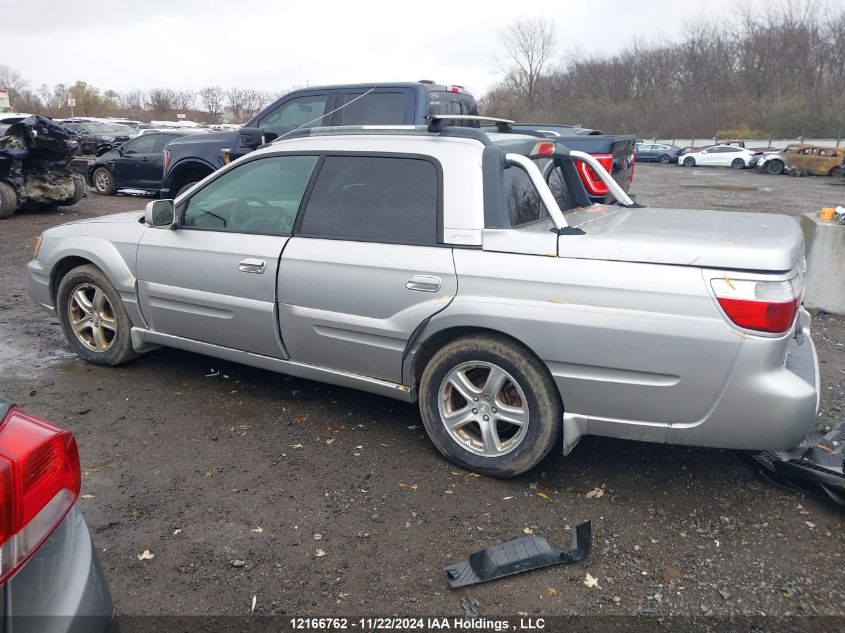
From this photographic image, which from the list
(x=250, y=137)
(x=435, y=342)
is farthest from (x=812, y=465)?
(x=250, y=137)

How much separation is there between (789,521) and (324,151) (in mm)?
3192

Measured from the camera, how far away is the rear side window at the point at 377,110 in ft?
25.6

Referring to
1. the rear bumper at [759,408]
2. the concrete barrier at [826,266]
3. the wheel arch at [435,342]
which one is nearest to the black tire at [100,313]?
the wheel arch at [435,342]

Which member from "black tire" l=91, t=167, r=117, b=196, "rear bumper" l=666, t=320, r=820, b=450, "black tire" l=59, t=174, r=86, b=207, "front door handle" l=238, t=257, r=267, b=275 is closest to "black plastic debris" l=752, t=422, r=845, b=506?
"rear bumper" l=666, t=320, r=820, b=450

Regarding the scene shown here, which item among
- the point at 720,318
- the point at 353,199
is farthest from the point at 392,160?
the point at 720,318

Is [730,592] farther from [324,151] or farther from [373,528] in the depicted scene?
[324,151]

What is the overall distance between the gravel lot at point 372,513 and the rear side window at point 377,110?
13.9 feet

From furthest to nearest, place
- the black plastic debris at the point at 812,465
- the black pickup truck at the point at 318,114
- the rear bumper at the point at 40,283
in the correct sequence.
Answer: the black pickup truck at the point at 318,114, the rear bumper at the point at 40,283, the black plastic debris at the point at 812,465

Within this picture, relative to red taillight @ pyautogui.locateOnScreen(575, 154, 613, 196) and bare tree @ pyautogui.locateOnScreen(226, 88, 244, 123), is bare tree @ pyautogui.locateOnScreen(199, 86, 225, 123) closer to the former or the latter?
bare tree @ pyautogui.locateOnScreen(226, 88, 244, 123)

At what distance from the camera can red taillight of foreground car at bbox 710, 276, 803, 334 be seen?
2809 millimetres

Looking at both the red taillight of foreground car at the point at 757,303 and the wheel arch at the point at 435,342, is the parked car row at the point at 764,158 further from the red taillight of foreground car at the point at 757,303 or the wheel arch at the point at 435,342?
the wheel arch at the point at 435,342

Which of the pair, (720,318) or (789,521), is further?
(789,521)

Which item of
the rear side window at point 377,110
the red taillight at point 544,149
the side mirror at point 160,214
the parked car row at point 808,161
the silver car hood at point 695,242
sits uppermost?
the rear side window at point 377,110

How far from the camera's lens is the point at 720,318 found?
2846mm
